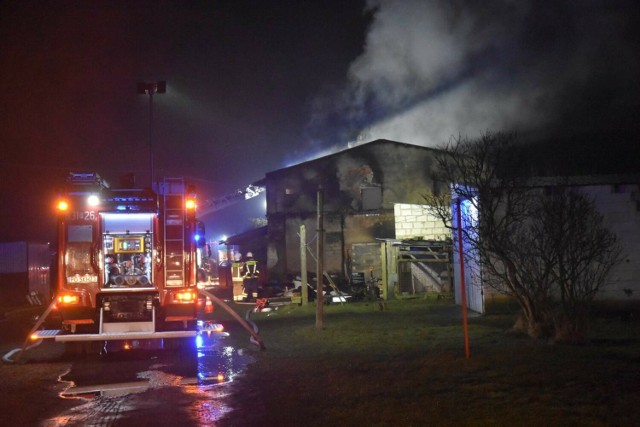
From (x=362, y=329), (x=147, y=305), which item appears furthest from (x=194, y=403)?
(x=362, y=329)

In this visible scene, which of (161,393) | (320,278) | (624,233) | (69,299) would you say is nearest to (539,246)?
(624,233)

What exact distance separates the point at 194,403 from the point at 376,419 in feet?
8.43

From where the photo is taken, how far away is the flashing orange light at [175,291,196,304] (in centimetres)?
1115

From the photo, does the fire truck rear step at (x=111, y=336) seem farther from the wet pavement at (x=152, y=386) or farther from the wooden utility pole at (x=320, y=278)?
the wooden utility pole at (x=320, y=278)

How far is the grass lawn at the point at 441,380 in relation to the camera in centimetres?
668

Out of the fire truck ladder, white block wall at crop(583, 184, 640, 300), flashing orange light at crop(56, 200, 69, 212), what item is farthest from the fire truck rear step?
white block wall at crop(583, 184, 640, 300)

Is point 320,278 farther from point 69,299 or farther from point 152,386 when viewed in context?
point 152,386

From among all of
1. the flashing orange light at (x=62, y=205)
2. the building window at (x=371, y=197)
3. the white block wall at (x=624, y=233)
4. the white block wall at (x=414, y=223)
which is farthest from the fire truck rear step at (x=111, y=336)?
the building window at (x=371, y=197)

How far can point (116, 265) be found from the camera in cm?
1147

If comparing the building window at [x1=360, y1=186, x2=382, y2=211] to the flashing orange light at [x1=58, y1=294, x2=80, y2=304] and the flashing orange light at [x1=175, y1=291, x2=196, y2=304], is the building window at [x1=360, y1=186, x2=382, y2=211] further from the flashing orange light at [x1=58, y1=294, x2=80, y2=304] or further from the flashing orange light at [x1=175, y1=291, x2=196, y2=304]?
the flashing orange light at [x1=58, y1=294, x2=80, y2=304]

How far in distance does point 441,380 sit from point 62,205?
24.8 ft

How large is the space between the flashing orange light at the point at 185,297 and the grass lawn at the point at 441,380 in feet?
5.63

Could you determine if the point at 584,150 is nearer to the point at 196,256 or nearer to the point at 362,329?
the point at 362,329

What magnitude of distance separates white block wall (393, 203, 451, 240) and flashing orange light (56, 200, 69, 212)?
20176mm
